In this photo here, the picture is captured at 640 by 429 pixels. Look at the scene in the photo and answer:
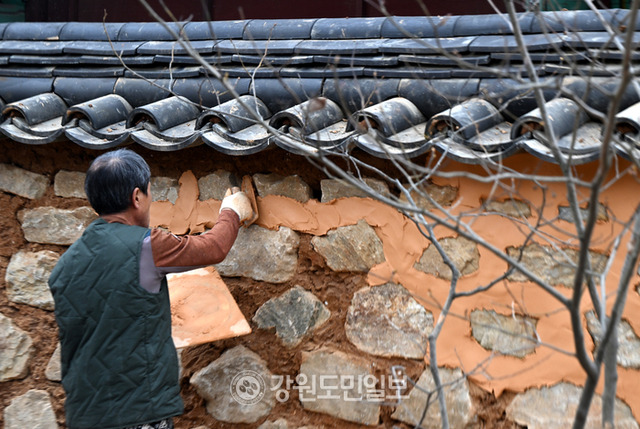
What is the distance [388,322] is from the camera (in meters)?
2.55

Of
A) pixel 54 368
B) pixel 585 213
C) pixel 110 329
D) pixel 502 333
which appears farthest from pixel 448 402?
pixel 54 368

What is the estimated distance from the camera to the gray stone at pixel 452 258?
7.91 ft

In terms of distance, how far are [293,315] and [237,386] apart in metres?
0.38

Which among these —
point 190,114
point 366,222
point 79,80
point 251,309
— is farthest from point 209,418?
point 79,80

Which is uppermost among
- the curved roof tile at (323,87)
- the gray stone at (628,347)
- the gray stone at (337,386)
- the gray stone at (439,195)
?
the curved roof tile at (323,87)

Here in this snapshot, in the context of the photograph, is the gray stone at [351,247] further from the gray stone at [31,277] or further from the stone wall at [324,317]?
the gray stone at [31,277]

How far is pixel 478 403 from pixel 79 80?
2.08m

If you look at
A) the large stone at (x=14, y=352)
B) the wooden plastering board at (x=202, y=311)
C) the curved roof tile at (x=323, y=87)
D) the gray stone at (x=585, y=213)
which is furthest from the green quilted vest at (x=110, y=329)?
the gray stone at (x=585, y=213)

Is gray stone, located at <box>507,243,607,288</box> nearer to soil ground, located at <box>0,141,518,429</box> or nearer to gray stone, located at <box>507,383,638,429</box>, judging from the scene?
gray stone, located at <box>507,383,638,429</box>

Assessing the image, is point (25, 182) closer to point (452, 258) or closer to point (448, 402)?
point (452, 258)

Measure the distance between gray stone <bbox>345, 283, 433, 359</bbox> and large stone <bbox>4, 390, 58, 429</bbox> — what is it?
140 centimetres

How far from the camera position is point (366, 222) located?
2.58m

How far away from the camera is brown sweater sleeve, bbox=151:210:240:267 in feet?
7.08

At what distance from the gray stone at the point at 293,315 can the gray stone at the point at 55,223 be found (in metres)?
0.89
